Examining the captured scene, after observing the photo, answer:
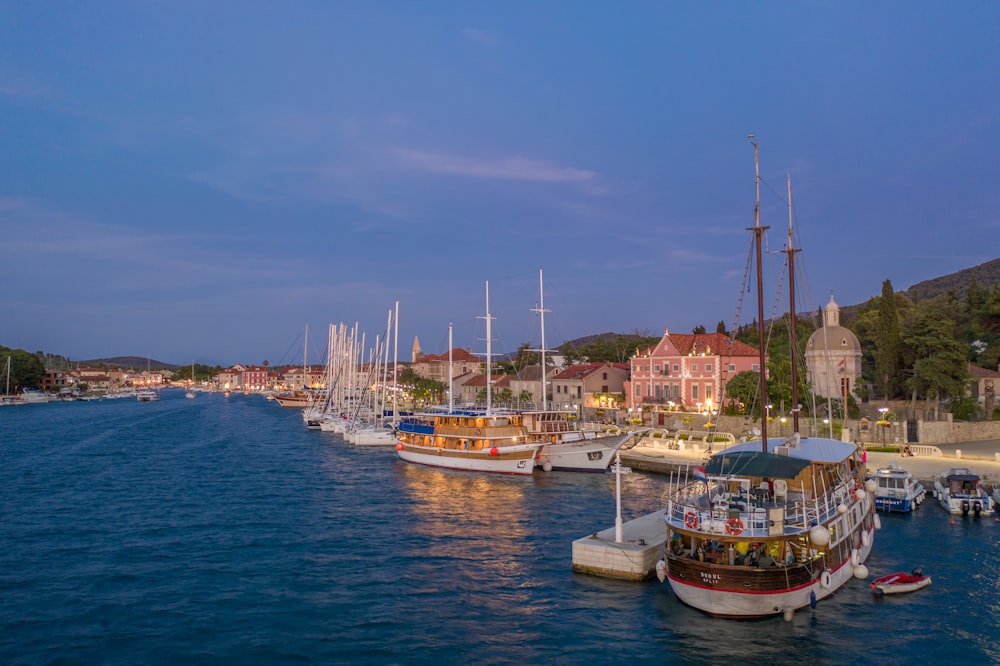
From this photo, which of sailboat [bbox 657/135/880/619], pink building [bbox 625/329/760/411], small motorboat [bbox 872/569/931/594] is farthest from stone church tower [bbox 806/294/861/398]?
sailboat [bbox 657/135/880/619]

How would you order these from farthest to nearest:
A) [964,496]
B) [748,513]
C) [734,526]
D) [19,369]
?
1. [19,369]
2. [964,496]
3. [748,513]
4. [734,526]

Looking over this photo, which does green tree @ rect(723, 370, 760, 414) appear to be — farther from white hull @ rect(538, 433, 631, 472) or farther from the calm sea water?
the calm sea water

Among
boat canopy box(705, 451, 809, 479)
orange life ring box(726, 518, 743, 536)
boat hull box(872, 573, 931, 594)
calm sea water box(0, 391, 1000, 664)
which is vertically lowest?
calm sea water box(0, 391, 1000, 664)

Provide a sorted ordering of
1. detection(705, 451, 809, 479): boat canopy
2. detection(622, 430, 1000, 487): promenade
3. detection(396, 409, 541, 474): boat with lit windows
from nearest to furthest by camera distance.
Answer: detection(705, 451, 809, 479): boat canopy
detection(622, 430, 1000, 487): promenade
detection(396, 409, 541, 474): boat with lit windows

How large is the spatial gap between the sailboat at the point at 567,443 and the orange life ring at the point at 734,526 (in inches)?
1109

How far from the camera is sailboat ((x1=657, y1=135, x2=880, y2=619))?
63.7 ft

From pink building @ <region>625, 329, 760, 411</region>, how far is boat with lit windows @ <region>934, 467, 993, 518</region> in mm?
33221

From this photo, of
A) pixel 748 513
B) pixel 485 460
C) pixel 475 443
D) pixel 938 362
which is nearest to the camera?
pixel 748 513

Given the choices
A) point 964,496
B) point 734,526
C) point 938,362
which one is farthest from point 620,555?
point 938,362

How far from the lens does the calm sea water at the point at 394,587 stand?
735 inches

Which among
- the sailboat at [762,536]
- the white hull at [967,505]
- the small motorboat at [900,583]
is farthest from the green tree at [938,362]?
the small motorboat at [900,583]

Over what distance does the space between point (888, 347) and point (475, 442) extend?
39.4 meters

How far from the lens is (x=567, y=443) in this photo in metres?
51.7

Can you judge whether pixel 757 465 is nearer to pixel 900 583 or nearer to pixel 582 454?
pixel 900 583
